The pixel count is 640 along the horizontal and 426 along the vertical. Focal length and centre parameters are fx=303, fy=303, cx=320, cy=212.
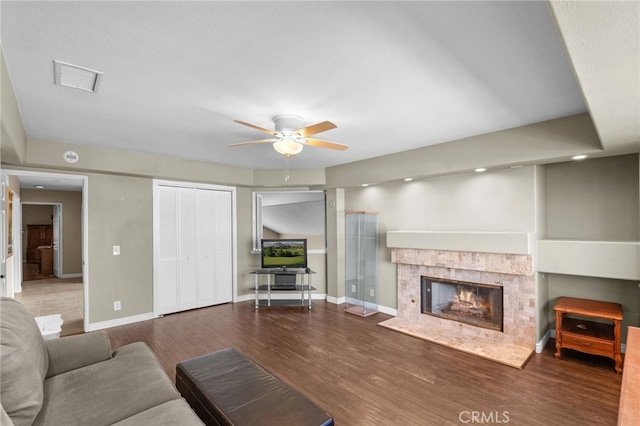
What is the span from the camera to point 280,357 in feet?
11.0

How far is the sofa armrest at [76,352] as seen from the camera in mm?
2100

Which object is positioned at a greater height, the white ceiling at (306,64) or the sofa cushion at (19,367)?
the white ceiling at (306,64)

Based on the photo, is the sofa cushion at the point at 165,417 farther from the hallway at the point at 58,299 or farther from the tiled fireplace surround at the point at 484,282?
the hallway at the point at 58,299

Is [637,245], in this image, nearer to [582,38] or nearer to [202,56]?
[582,38]

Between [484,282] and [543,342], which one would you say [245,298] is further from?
[543,342]

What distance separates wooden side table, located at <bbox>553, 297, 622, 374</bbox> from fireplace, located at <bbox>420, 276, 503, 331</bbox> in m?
0.61

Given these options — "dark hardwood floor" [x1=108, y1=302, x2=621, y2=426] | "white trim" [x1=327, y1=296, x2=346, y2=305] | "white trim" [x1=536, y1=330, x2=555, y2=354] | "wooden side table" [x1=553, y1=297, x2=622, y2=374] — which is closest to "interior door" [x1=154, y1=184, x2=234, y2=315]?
"dark hardwood floor" [x1=108, y1=302, x2=621, y2=426]

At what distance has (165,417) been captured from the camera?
152 centimetres

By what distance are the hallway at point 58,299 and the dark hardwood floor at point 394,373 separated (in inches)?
36.6

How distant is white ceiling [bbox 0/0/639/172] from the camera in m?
1.49

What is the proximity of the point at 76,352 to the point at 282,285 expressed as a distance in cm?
354

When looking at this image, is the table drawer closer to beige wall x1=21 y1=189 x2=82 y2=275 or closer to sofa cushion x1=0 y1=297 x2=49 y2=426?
sofa cushion x1=0 y1=297 x2=49 y2=426

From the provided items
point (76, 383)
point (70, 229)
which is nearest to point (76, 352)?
point (76, 383)

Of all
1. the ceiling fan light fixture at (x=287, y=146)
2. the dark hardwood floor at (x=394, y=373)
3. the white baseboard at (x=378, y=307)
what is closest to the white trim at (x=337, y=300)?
the white baseboard at (x=378, y=307)
